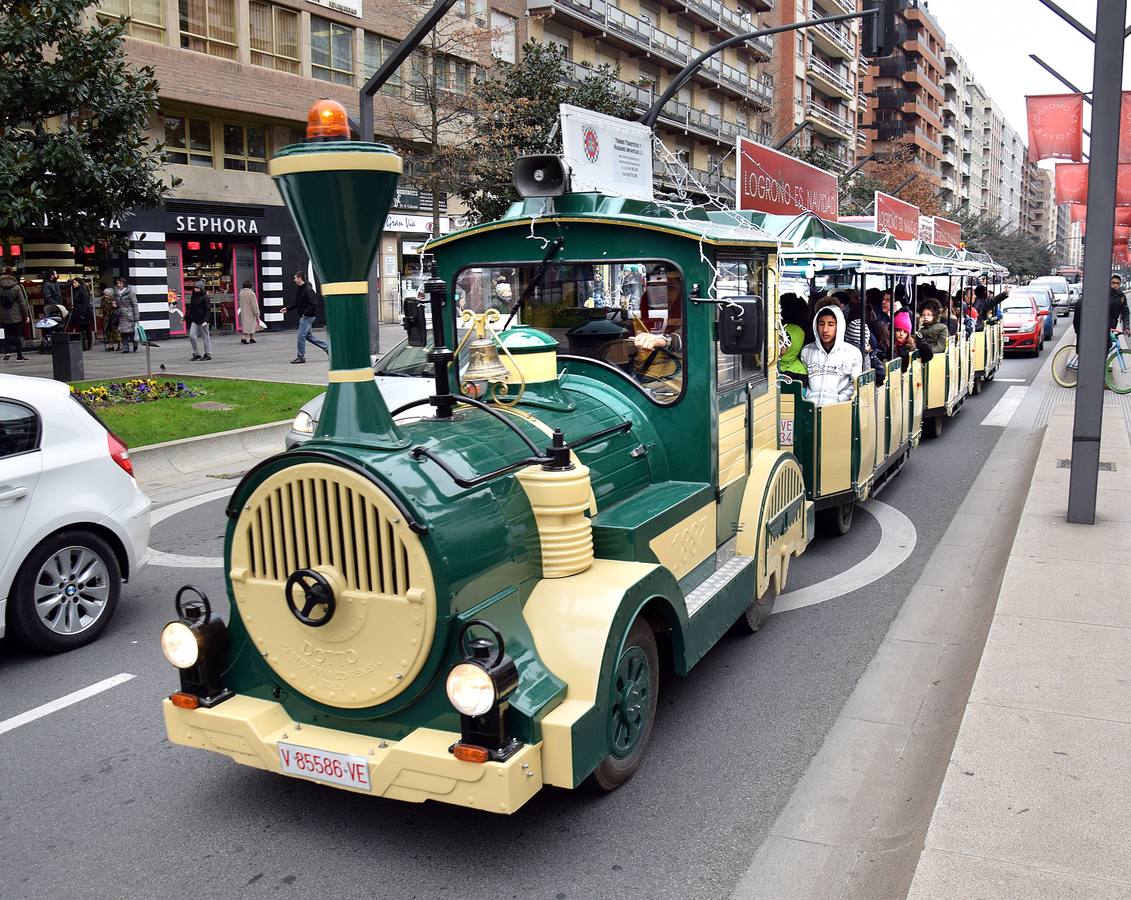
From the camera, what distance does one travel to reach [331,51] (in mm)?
31109

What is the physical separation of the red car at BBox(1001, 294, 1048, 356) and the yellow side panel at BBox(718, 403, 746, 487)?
76.7 ft

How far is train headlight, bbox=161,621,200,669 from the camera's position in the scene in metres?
4.04

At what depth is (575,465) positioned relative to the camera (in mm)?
4363

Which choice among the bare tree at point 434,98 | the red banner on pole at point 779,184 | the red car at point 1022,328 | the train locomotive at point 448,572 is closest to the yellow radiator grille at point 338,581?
the train locomotive at point 448,572

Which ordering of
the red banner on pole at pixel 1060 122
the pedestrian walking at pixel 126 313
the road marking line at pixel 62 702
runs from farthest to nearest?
the pedestrian walking at pixel 126 313 < the red banner on pole at pixel 1060 122 < the road marking line at pixel 62 702

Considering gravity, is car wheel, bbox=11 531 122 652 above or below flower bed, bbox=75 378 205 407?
below

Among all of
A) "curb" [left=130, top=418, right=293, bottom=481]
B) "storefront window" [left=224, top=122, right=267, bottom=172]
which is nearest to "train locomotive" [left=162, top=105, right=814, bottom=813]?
"curb" [left=130, top=418, right=293, bottom=481]

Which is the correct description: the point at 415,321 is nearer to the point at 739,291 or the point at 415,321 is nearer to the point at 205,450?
the point at 739,291

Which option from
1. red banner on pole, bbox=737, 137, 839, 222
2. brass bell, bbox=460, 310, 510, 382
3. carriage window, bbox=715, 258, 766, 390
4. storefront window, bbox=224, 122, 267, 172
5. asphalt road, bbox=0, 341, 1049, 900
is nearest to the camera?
asphalt road, bbox=0, 341, 1049, 900

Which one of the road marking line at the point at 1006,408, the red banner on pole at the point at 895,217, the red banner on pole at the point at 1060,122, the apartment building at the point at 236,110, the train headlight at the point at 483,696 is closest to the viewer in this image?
the train headlight at the point at 483,696

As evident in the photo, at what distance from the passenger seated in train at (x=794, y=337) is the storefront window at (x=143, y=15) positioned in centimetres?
2207

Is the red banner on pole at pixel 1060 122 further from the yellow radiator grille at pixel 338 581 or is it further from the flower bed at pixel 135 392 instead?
the flower bed at pixel 135 392

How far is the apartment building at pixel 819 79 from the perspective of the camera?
2393 inches

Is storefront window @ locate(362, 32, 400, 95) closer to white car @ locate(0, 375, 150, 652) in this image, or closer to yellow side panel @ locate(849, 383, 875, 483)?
yellow side panel @ locate(849, 383, 875, 483)
